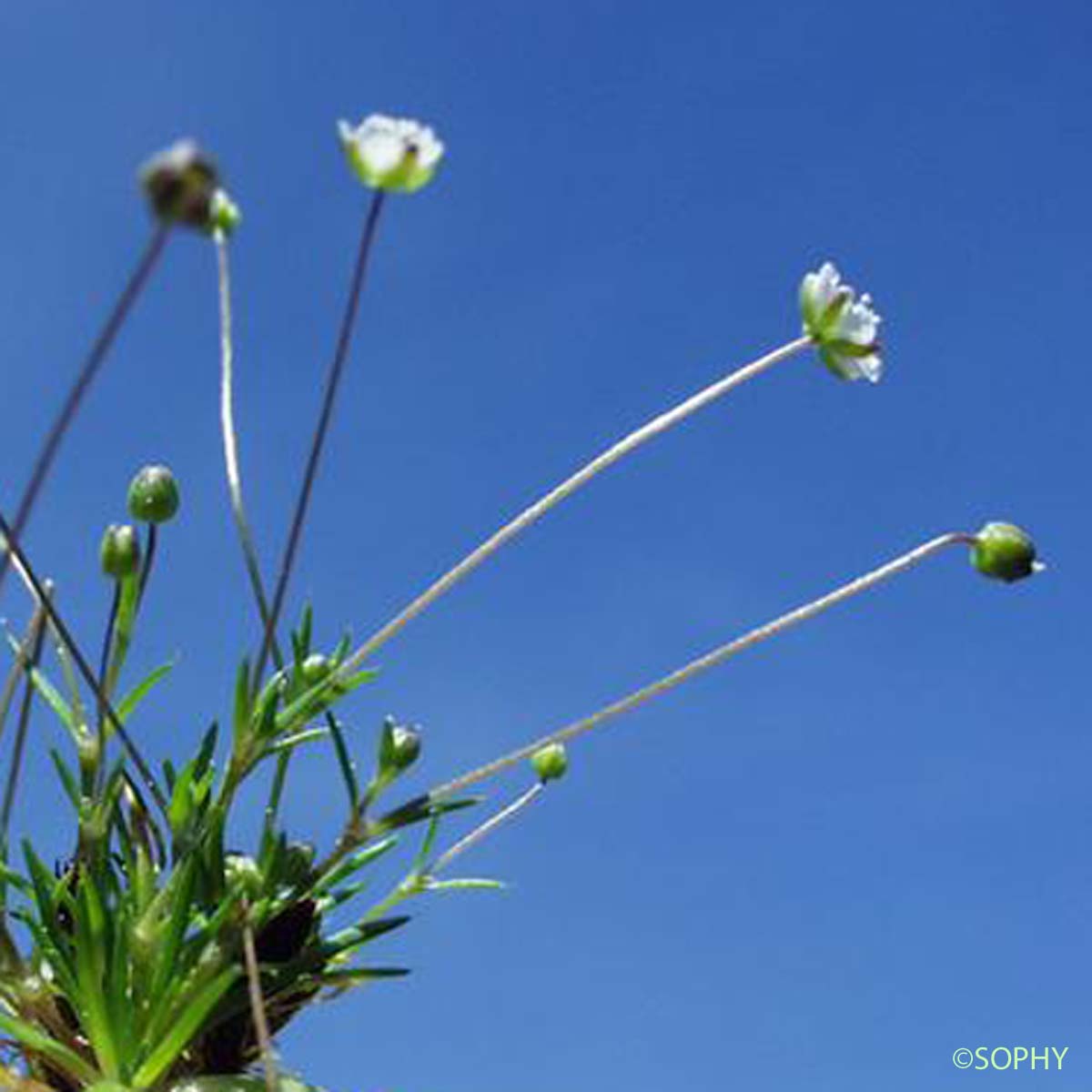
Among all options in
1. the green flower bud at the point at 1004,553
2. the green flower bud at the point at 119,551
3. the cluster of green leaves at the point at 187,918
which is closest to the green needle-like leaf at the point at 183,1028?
the cluster of green leaves at the point at 187,918

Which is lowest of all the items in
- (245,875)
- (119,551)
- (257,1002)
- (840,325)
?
(257,1002)

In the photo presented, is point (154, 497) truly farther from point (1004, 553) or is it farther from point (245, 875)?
point (1004, 553)

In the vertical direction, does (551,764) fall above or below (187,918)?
above

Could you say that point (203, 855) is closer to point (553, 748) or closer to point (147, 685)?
point (147, 685)

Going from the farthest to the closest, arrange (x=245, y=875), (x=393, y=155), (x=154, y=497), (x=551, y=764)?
1. (x=551, y=764)
2. (x=154, y=497)
3. (x=245, y=875)
4. (x=393, y=155)

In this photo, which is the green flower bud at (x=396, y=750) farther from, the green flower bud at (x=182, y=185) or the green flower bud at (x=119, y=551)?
the green flower bud at (x=182, y=185)

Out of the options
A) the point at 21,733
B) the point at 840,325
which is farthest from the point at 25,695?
the point at 840,325
